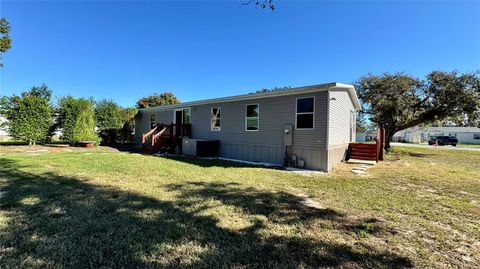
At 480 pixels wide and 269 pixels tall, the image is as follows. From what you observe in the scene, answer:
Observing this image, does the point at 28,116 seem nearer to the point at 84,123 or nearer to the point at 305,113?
the point at 84,123

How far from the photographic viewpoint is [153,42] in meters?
15.4

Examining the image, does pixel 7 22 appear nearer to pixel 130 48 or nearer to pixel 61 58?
pixel 61 58

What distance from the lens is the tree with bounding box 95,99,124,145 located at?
16969 mm

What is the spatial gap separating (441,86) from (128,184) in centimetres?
2065

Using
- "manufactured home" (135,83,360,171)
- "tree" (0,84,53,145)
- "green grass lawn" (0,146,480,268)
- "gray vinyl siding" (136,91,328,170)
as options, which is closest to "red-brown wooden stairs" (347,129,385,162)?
"manufactured home" (135,83,360,171)

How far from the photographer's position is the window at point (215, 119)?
12.6m

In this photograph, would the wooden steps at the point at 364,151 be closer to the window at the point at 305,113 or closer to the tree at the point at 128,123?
the window at the point at 305,113

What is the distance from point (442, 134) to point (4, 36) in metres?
62.9

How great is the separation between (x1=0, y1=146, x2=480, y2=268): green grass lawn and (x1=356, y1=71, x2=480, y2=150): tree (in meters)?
13.0

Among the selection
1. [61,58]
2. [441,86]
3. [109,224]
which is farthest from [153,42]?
[441,86]

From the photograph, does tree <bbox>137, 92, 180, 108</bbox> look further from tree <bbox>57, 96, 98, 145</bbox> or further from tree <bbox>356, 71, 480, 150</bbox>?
tree <bbox>356, 71, 480, 150</bbox>

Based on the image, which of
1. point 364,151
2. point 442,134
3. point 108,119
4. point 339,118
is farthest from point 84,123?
point 442,134

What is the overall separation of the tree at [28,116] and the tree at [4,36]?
8.64 feet

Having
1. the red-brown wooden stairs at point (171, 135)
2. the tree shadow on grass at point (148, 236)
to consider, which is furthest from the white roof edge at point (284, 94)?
the tree shadow on grass at point (148, 236)
